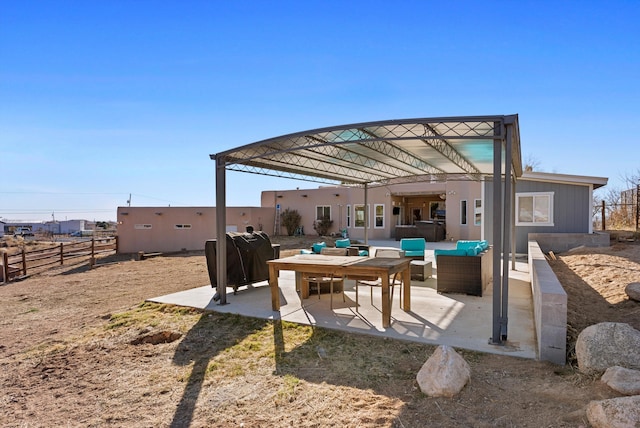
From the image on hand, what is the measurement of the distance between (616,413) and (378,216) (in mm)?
18685

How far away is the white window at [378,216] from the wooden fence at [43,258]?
13444 mm

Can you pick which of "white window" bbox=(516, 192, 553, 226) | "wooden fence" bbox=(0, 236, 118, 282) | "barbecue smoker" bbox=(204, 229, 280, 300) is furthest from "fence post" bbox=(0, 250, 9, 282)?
"white window" bbox=(516, 192, 553, 226)

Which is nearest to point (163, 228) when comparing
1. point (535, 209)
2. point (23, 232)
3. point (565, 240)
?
point (535, 209)

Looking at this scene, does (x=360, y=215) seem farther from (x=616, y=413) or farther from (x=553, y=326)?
(x=616, y=413)

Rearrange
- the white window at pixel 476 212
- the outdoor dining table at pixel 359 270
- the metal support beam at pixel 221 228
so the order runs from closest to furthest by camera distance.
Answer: the outdoor dining table at pixel 359 270 → the metal support beam at pixel 221 228 → the white window at pixel 476 212

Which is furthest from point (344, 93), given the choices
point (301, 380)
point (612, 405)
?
point (612, 405)

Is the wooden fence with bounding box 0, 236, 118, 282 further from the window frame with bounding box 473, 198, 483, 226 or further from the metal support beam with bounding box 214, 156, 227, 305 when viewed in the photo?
the window frame with bounding box 473, 198, 483, 226

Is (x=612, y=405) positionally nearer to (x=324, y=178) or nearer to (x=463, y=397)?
(x=463, y=397)

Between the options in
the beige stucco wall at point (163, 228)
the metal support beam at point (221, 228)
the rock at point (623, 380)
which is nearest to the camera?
the rock at point (623, 380)

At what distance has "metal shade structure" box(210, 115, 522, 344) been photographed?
4156mm

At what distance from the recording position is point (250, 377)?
3535 mm

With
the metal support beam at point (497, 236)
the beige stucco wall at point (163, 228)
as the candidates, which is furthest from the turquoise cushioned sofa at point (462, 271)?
the beige stucco wall at point (163, 228)

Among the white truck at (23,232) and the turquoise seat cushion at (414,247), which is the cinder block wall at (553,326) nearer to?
the turquoise seat cushion at (414,247)

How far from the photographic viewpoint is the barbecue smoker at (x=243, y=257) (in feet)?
22.2
